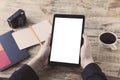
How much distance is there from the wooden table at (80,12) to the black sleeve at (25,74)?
0.05 meters

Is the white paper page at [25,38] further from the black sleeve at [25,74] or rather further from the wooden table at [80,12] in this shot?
the black sleeve at [25,74]

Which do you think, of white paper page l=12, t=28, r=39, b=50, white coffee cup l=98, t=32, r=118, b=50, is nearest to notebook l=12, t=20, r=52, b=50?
white paper page l=12, t=28, r=39, b=50

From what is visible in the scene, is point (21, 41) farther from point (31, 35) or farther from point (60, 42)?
point (60, 42)

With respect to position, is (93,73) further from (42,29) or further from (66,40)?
(42,29)

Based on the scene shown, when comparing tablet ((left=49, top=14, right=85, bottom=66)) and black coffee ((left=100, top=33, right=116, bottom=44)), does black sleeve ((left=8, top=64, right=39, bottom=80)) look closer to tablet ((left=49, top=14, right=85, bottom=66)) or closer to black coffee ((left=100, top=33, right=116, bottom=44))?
tablet ((left=49, top=14, right=85, bottom=66))

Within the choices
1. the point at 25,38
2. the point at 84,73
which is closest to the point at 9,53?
the point at 25,38

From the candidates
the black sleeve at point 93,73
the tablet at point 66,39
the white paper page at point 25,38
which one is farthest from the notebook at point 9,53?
the black sleeve at point 93,73

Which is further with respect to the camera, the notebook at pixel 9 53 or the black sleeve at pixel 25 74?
the notebook at pixel 9 53

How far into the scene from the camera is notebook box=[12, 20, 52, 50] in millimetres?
1338

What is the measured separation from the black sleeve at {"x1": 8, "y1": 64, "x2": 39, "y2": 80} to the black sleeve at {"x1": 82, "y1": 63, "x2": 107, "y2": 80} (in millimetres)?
221

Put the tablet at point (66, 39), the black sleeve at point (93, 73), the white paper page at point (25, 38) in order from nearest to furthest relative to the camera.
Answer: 1. the black sleeve at point (93, 73)
2. the tablet at point (66, 39)
3. the white paper page at point (25, 38)

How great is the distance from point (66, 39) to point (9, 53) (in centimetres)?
29

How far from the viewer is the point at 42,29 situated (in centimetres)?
137

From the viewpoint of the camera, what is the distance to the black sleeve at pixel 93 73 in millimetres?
1130
